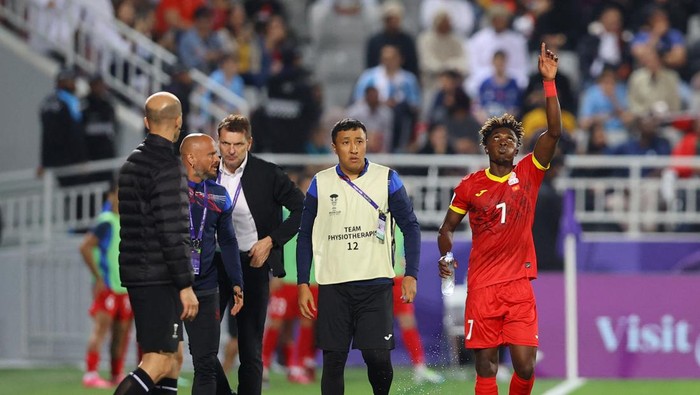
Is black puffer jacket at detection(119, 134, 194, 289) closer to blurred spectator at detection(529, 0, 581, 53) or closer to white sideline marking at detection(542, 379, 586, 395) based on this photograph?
white sideline marking at detection(542, 379, 586, 395)

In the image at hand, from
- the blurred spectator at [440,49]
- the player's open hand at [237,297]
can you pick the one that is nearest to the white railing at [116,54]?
the blurred spectator at [440,49]

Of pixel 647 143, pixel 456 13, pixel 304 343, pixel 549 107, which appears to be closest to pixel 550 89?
pixel 549 107

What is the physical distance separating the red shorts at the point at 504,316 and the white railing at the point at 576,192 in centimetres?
784

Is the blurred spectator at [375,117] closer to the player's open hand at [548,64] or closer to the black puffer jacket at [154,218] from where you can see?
the player's open hand at [548,64]

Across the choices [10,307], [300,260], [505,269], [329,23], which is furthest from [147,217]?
[329,23]

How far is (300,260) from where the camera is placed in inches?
441

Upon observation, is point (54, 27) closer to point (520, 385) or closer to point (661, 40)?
point (661, 40)

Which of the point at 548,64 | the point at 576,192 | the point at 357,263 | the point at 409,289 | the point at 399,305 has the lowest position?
the point at 399,305

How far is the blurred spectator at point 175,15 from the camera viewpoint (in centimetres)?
2286

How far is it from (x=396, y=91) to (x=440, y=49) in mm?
1643

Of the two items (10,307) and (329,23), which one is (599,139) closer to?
(329,23)

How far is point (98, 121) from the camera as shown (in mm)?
19969

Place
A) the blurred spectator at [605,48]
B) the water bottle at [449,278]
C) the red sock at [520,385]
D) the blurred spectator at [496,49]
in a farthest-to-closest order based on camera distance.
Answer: the blurred spectator at [605,48]
the blurred spectator at [496,49]
the red sock at [520,385]
the water bottle at [449,278]

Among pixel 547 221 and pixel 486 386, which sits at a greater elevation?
pixel 547 221
